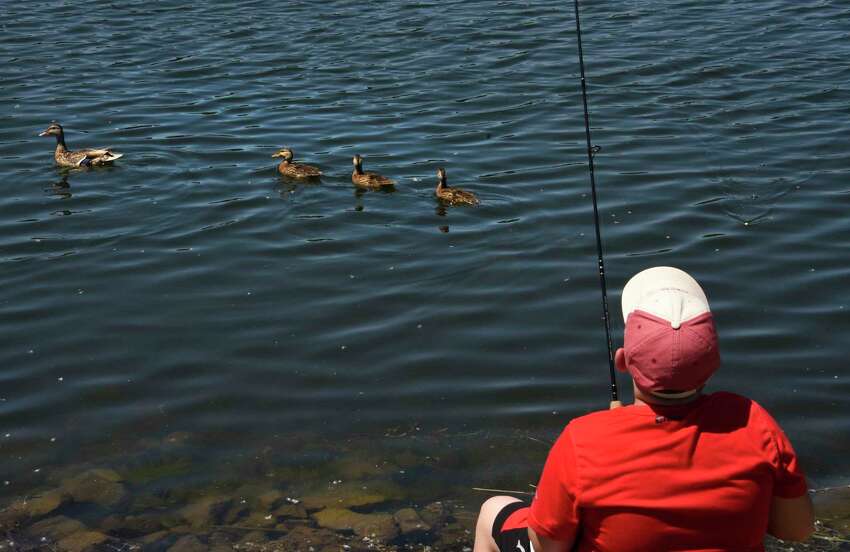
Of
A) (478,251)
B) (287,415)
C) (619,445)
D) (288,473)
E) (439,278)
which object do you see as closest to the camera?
(619,445)

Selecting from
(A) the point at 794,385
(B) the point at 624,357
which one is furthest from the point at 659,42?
(B) the point at 624,357

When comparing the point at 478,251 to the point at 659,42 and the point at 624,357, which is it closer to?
the point at 624,357

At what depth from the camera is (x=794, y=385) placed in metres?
8.18

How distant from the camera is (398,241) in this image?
11461 millimetres

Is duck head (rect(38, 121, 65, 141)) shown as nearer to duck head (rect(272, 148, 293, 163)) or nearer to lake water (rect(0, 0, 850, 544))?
lake water (rect(0, 0, 850, 544))

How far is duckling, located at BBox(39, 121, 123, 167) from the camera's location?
45.9 feet

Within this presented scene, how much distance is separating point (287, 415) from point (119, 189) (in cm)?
606

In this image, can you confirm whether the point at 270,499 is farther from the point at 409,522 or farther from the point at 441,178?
the point at 441,178

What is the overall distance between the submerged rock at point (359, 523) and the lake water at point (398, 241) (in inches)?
17.1

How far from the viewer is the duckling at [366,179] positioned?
12.8m

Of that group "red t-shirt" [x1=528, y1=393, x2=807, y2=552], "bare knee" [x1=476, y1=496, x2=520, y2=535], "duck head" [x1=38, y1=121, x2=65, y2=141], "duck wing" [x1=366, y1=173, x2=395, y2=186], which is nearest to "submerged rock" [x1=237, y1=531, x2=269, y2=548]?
"bare knee" [x1=476, y1=496, x2=520, y2=535]

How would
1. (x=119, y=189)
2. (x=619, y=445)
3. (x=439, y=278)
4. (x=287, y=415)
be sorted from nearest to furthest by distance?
(x=619, y=445) → (x=287, y=415) → (x=439, y=278) → (x=119, y=189)

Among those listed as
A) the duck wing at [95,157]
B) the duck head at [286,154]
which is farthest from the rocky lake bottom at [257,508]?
the duck wing at [95,157]

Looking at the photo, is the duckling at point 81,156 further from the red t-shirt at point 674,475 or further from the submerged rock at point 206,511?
the red t-shirt at point 674,475
